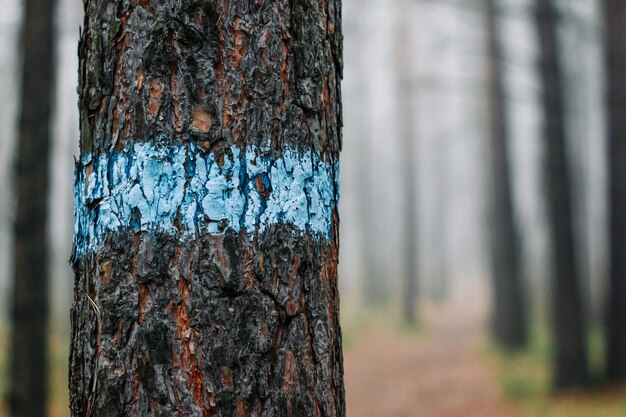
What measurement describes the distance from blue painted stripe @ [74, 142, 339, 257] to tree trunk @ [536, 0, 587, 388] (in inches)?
321

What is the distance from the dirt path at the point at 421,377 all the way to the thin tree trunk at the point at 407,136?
2.38m

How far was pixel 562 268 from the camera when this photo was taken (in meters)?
8.83

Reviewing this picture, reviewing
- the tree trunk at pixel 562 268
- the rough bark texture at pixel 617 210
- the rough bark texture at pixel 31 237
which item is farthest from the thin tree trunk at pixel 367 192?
the rough bark texture at pixel 31 237

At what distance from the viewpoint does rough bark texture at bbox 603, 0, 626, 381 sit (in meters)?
8.39

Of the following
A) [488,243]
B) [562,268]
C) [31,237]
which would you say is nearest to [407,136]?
[488,243]

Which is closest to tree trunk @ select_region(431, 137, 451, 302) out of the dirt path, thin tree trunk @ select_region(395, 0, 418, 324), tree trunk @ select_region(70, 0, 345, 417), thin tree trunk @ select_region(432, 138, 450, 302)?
thin tree trunk @ select_region(432, 138, 450, 302)

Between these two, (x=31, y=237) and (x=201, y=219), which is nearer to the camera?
(x=201, y=219)

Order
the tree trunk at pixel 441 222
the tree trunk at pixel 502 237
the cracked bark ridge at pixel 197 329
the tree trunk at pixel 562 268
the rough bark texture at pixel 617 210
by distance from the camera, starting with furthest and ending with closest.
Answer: the tree trunk at pixel 441 222 → the tree trunk at pixel 502 237 → the tree trunk at pixel 562 268 → the rough bark texture at pixel 617 210 → the cracked bark ridge at pixel 197 329

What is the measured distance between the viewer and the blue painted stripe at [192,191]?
4.47 ft

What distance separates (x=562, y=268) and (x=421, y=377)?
350 cm

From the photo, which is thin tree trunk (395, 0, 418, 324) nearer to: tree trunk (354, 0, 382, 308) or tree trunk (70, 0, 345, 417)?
tree trunk (354, 0, 382, 308)

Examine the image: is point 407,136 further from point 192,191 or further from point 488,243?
point 192,191

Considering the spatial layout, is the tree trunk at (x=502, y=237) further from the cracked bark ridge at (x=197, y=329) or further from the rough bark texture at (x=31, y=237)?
the cracked bark ridge at (x=197, y=329)

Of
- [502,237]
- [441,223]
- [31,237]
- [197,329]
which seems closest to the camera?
[197,329]
